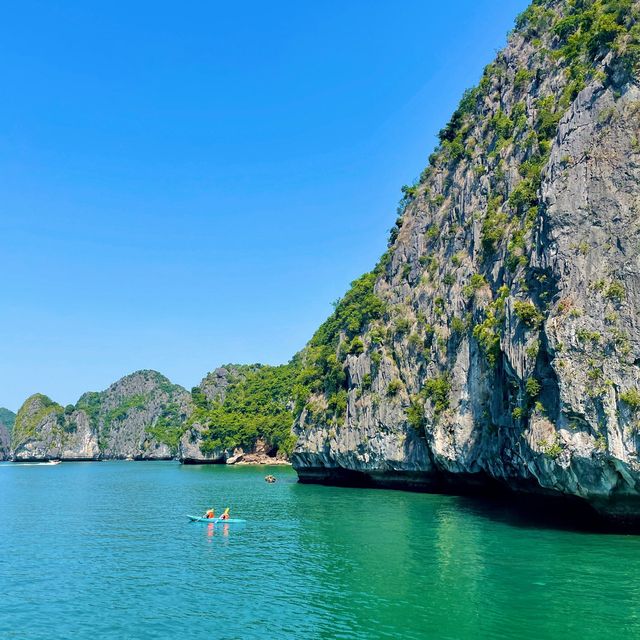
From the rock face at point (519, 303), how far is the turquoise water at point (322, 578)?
530cm

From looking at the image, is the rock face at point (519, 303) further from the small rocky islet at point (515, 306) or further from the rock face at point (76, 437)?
the rock face at point (76, 437)

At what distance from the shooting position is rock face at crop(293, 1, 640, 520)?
1118 inches

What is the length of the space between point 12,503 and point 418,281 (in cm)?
4493

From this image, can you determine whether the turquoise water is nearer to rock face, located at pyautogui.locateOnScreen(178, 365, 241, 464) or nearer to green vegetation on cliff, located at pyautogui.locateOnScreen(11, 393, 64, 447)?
rock face, located at pyautogui.locateOnScreen(178, 365, 241, 464)

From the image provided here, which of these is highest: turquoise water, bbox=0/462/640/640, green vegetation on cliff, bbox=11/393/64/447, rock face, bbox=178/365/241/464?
green vegetation on cliff, bbox=11/393/64/447

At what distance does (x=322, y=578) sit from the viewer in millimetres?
23688

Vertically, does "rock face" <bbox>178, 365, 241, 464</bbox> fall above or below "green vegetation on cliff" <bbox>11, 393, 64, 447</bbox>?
below

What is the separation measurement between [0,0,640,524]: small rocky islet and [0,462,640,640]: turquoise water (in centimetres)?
557

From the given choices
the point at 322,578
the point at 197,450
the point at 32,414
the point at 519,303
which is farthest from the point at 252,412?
the point at 322,578

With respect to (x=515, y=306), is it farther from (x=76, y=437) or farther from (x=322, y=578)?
(x=76, y=437)

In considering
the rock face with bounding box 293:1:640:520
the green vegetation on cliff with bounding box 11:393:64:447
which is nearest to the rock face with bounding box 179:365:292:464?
the rock face with bounding box 293:1:640:520

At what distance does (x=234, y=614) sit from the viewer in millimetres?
19641

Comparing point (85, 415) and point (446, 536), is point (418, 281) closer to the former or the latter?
point (446, 536)

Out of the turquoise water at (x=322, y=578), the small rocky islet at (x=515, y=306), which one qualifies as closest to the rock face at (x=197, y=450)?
the small rocky islet at (x=515, y=306)
